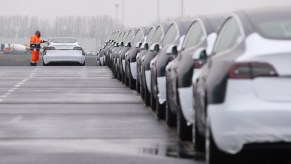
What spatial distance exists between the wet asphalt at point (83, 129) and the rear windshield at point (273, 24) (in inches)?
68.1

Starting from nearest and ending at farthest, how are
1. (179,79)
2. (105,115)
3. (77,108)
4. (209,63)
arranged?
(209,63) → (179,79) → (105,115) → (77,108)

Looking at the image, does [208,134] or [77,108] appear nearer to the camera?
[208,134]

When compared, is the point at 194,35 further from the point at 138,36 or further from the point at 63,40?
the point at 63,40

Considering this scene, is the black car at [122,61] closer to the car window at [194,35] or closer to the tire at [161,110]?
the tire at [161,110]

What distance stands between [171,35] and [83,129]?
3.31 metres

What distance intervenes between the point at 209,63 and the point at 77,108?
9.10 metres

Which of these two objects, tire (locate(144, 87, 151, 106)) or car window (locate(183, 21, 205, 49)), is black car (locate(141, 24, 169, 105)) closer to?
tire (locate(144, 87, 151, 106))

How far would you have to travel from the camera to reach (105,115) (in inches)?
671

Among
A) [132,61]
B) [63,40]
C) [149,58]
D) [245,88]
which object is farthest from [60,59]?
[245,88]

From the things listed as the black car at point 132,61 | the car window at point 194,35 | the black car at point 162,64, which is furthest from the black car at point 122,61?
the car window at point 194,35

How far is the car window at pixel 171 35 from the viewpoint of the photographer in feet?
54.3

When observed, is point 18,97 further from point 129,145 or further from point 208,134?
point 208,134

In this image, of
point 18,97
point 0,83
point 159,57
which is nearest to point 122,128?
point 159,57

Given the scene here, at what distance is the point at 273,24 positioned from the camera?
9914mm
